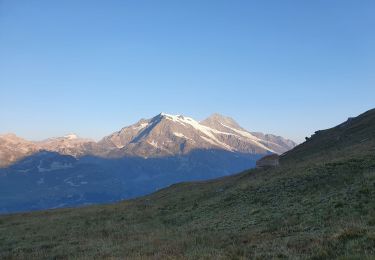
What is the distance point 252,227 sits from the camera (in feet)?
91.5

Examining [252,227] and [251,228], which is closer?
[251,228]

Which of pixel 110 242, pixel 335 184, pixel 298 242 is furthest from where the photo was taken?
pixel 335 184

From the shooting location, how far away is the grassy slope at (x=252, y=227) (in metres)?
18.7

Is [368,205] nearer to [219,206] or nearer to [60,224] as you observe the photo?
[219,206]

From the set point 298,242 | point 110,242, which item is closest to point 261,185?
point 110,242

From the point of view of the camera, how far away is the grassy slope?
18688mm

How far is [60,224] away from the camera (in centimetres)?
4947

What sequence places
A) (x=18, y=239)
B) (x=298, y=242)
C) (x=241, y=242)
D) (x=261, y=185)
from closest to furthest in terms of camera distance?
(x=298, y=242) → (x=241, y=242) → (x=18, y=239) → (x=261, y=185)

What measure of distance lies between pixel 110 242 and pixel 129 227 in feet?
32.4

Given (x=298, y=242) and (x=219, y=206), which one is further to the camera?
(x=219, y=206)

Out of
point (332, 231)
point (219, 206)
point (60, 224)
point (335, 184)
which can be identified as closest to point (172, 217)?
point (219, 206)

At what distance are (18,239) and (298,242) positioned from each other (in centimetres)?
2951

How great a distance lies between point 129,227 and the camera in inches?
1613

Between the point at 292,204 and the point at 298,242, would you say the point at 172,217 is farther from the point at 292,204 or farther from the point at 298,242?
the point at 298,242
